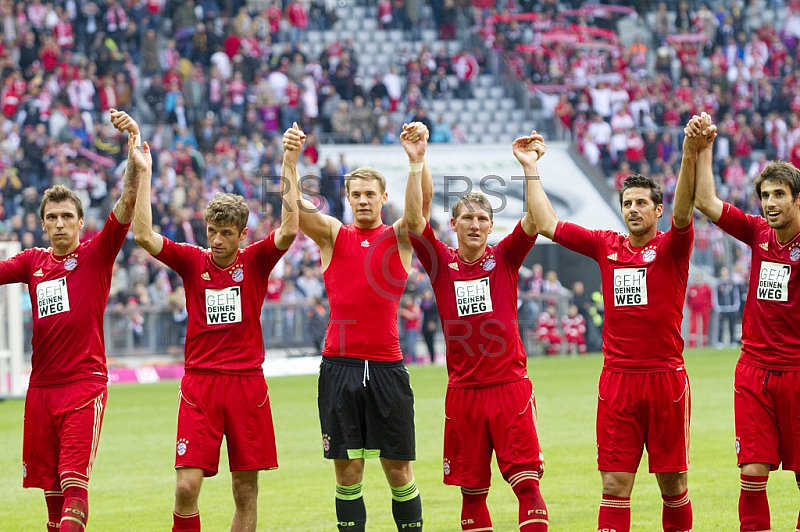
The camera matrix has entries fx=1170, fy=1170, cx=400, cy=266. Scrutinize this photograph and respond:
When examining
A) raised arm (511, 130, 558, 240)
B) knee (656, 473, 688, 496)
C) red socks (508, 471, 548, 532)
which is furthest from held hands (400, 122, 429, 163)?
knee (656, 473, 688, 496)

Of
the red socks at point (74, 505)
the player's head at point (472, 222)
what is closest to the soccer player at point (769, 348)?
the player's head at point (472, 222)

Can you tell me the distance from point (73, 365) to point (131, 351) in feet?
51.4

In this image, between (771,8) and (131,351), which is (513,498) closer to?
(131,351)

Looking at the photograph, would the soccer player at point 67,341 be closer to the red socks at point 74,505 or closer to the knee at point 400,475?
the red socks at point 74,505

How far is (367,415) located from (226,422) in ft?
3.24

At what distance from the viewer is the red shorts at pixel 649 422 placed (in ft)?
26.1

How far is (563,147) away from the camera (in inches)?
1260

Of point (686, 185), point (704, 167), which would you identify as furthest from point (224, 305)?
point (704, 167)

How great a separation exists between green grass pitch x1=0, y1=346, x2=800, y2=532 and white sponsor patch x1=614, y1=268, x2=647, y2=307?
2352 millimetres

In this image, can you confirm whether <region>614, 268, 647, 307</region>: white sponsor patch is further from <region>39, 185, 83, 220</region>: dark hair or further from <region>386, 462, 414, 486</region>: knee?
<region>39, 185, 83, 220</region>: dark hair

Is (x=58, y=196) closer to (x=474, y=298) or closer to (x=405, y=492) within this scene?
(x=474, y=298)

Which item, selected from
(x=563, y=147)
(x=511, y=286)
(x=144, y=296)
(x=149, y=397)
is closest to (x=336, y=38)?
(x=563, y=147)

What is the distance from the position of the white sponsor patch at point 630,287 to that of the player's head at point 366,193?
69.8 inches

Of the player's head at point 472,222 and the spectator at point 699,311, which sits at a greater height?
the player's head at point 472,222
